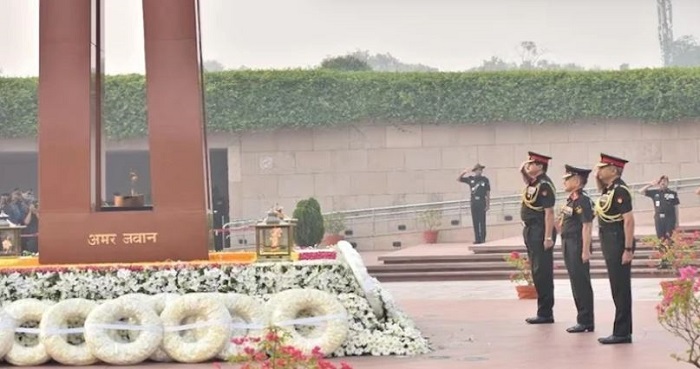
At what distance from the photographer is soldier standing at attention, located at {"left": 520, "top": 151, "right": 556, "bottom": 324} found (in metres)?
12.1

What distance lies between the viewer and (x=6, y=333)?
9867 mm

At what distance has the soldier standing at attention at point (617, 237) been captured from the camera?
33.9ft

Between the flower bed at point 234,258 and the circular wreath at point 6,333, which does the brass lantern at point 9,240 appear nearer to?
the flower bed at point 234,258

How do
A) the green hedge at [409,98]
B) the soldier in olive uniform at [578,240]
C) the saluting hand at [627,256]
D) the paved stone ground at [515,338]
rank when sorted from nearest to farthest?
the paved stone ground at [515,338] → the saluting hand at [627,256] → the soldier in olive uniform at [578,240] → the green hedge at [409,98]

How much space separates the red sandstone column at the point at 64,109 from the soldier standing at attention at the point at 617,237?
12.2ft

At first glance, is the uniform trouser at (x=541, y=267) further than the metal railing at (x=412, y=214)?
No

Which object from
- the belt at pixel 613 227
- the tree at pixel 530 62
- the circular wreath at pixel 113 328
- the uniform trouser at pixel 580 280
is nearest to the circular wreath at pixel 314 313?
the circular wreath at pixel 113 328

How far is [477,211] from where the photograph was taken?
82.5ft

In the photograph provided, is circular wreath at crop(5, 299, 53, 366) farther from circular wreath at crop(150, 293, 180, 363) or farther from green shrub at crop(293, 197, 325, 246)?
green shrub at crop(293, 197, 325, 246)

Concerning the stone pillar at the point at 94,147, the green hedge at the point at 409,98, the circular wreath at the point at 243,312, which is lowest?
the circular wreath at the point at 243,312

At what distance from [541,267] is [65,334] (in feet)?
14.3

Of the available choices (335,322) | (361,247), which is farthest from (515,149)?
(335,322)

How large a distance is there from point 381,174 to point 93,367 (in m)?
19.3

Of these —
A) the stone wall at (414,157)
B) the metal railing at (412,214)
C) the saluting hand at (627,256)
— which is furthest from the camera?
the stone wall at (414,157)
